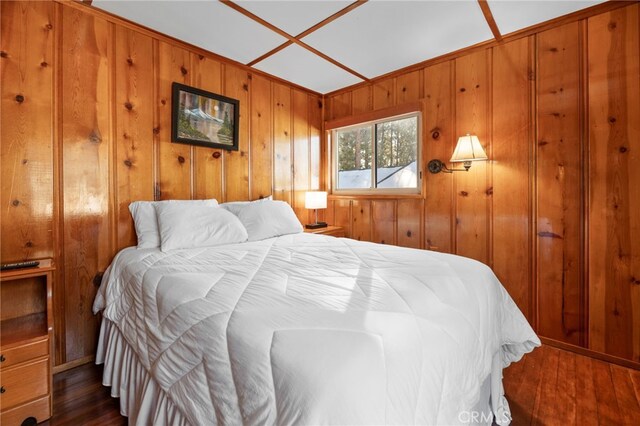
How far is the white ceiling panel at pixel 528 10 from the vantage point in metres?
1.98

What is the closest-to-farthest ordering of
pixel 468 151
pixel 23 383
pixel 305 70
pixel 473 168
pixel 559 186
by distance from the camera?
pixel 23 383
pixel 559 186
pixel 468 151
pixel 473 168
pixel 305 70

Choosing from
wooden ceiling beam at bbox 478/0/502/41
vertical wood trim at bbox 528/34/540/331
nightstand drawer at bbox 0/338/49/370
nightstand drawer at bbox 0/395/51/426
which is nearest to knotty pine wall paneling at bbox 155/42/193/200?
nightstand drawer at bbox 0/338/49/370

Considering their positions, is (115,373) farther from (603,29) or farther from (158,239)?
(603,29)

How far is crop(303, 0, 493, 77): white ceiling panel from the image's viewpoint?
2062 mm

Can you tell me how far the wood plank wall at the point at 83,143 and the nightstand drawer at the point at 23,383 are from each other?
1.77ft

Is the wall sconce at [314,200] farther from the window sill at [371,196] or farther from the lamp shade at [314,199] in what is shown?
the window sill at [371,196]

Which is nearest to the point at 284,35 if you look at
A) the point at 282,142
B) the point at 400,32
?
the point at 400,32

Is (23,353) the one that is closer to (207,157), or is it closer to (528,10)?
(207,157)

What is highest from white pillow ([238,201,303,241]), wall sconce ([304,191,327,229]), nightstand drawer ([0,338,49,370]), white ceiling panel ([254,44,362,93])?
white ceiling panel ([254,44,362,93])

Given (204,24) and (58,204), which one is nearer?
(58,204)

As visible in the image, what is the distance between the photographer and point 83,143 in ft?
6.63

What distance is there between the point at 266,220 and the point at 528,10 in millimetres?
2470

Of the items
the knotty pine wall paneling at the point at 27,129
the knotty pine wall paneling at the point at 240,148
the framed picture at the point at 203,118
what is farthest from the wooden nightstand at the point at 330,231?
the knotty pine wall paneling at the point at 27,129
